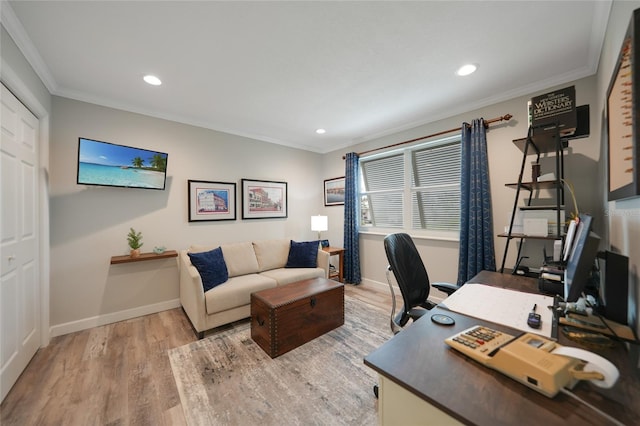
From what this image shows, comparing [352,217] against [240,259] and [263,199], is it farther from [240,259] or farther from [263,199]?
[240,259]

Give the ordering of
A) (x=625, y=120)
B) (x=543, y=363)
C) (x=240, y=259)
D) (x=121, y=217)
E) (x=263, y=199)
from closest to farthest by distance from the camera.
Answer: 1. (x=543, y=363)
2. (x=625, y=120)
3. (x=121, y=217)
4. (x=240, y=259)
5. (x=263, y=199)

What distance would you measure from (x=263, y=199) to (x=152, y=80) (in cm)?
211

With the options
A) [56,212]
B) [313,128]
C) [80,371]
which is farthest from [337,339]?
[56,212]

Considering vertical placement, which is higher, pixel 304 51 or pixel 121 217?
pixel 304 51

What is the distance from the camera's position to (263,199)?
4.03 m

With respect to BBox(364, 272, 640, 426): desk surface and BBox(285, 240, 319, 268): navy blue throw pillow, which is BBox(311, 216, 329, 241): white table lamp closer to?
BBox(285, 240, 319, 268): navy blue throw pillow

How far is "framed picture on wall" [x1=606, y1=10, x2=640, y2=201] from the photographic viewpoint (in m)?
0.91

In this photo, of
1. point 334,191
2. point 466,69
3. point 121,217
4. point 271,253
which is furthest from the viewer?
point 334,191

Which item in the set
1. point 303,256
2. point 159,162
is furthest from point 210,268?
point 159,162

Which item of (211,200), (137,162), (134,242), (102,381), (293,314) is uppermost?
(137,162)

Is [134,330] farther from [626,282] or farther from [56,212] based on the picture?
[626,282]

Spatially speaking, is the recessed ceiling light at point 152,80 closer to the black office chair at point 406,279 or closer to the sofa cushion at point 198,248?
the sofa cushion at point 198,248

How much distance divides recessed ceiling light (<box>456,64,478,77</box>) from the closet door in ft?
11.6

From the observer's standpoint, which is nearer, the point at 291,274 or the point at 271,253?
the point at 291,274
